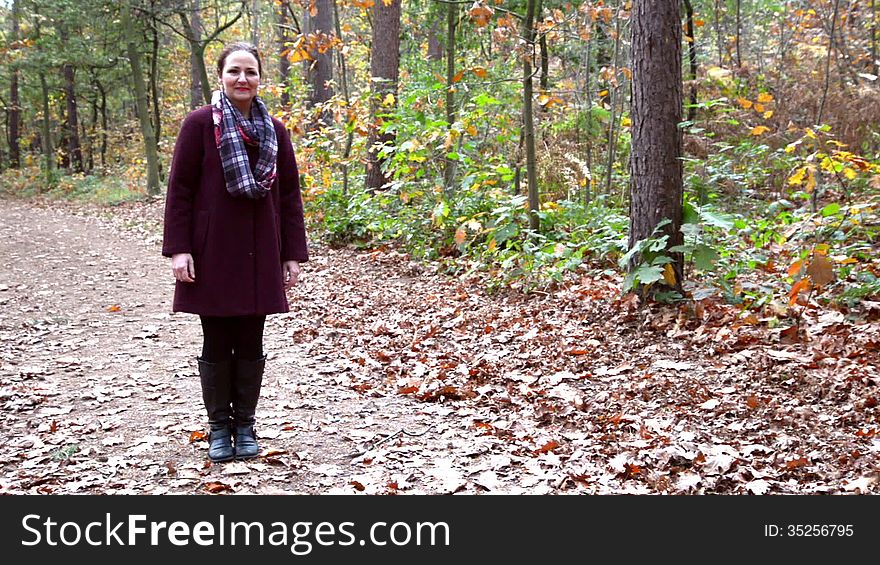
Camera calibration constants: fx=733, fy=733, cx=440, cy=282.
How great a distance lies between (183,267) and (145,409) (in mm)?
1954

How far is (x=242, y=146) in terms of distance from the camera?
382 cm

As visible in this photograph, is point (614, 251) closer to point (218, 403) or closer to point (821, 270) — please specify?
point (821, 270)

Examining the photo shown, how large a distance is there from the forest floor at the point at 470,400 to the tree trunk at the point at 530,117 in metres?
1.41

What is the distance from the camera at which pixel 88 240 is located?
1512 centimetres

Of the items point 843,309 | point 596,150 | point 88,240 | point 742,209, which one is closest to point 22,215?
point 88,240

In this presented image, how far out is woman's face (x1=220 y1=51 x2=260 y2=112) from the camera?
3885mm

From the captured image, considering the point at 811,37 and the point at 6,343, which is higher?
the point at 811,37

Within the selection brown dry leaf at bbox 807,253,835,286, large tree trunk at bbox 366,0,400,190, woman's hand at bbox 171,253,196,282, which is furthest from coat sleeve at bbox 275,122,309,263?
Result: large tree trunk at bbox 366,0,400,190

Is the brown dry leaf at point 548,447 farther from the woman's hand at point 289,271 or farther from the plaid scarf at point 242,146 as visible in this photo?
the plaid scarf at point 242,146

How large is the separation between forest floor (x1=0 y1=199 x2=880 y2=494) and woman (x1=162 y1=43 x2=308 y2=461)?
33.1 inches

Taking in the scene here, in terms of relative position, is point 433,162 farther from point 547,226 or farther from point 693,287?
point 693,287

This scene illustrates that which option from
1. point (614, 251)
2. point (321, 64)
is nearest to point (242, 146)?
point (614, 251)

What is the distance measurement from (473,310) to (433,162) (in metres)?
3.64
